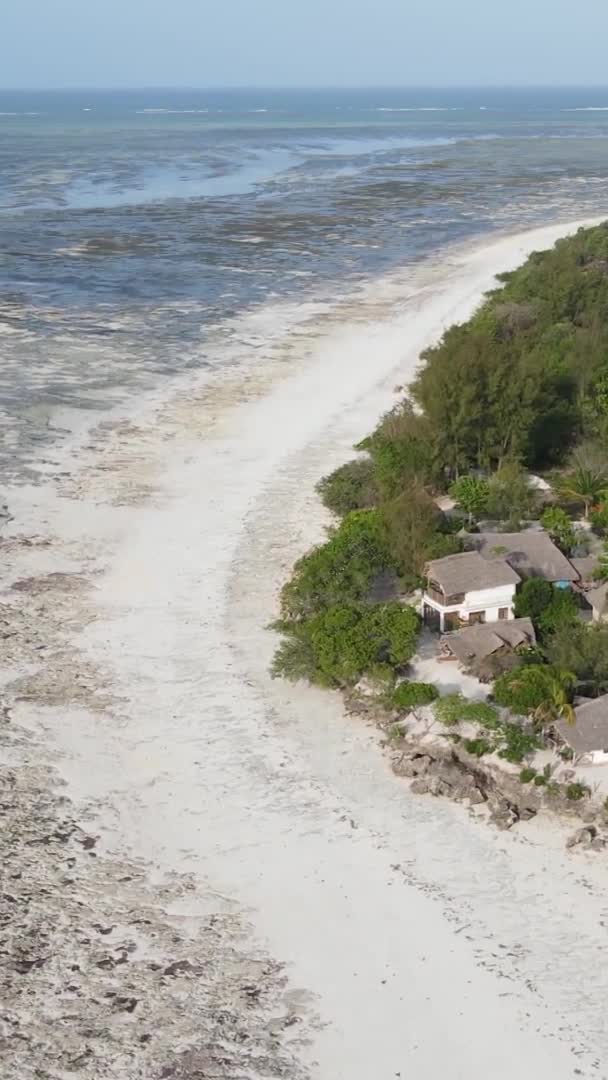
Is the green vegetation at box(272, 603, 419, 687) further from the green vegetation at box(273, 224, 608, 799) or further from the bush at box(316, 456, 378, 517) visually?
the bush at box(316, 456, 378, 517)

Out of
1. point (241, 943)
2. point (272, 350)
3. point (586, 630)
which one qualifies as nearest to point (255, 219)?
point (272, 350)

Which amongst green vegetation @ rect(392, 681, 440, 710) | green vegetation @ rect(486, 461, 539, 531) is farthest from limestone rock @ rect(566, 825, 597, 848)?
green vegetation @ rect(486, 461, 539, 531)

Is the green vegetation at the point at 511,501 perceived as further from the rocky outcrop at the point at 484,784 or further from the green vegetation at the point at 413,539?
the rocky outcrop at the point at 484,784

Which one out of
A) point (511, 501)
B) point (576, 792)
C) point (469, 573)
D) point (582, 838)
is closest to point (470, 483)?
point (511, 501)

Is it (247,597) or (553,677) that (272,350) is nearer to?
(247,597)

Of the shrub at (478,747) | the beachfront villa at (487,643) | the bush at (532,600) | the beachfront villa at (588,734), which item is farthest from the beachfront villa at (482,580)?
the beachfront villa at (588,734)

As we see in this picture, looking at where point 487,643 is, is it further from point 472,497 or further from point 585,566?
point 472,497
